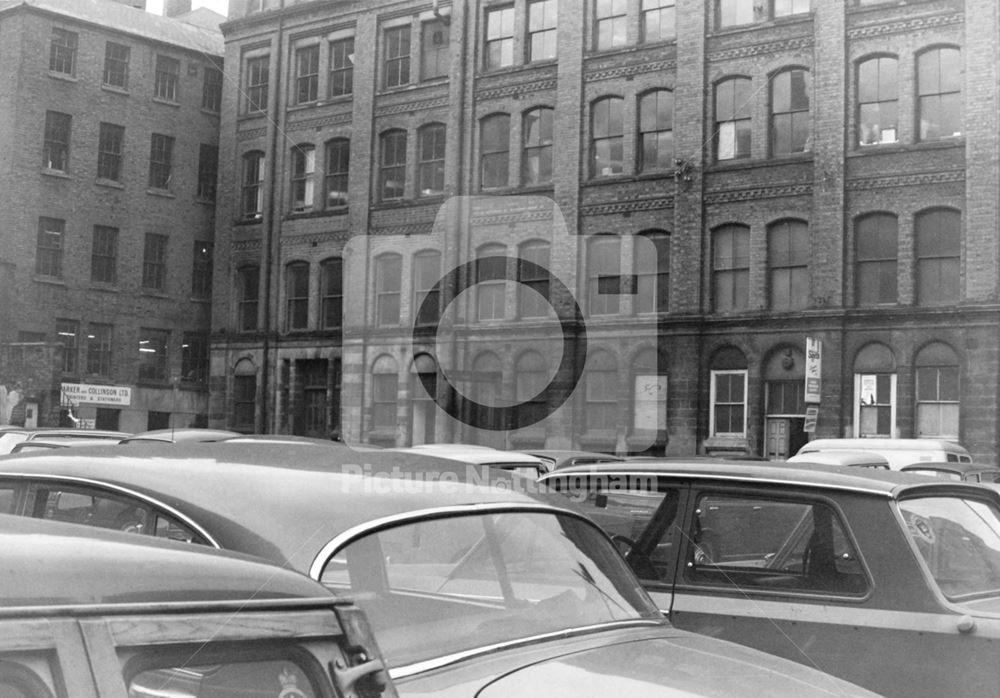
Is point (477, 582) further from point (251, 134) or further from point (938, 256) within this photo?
point (251, 134)

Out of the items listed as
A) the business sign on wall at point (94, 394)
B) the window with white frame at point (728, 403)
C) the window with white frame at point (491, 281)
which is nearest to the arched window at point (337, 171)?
the window with white frame at point (491, 281)

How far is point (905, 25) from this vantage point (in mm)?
27859

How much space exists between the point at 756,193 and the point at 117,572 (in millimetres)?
29017

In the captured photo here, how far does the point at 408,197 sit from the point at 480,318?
5.02 metres

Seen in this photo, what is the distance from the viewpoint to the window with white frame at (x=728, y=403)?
29453mm

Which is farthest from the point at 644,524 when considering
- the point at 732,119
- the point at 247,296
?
the point at 247,296

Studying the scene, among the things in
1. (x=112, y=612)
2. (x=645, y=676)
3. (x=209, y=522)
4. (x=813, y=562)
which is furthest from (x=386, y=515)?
(x=813, y=562)

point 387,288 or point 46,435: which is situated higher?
point 387,288

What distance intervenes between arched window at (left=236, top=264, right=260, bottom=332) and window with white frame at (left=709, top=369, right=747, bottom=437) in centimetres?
1761

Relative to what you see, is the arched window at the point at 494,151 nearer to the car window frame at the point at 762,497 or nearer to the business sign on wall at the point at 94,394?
the business sign on wall at the point at 94,394

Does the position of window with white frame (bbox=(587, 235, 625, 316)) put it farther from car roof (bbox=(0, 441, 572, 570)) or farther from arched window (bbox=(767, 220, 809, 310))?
car roof (bbox=(0, 441, 572, 570))

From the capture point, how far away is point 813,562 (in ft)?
17.9

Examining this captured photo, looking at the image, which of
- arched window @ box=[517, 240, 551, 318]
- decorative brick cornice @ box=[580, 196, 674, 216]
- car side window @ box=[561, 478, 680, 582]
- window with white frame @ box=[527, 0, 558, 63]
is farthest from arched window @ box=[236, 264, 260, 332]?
car side window @ box=[561, 478, 680, 582]

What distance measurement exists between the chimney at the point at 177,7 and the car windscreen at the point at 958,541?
50.9 metres
